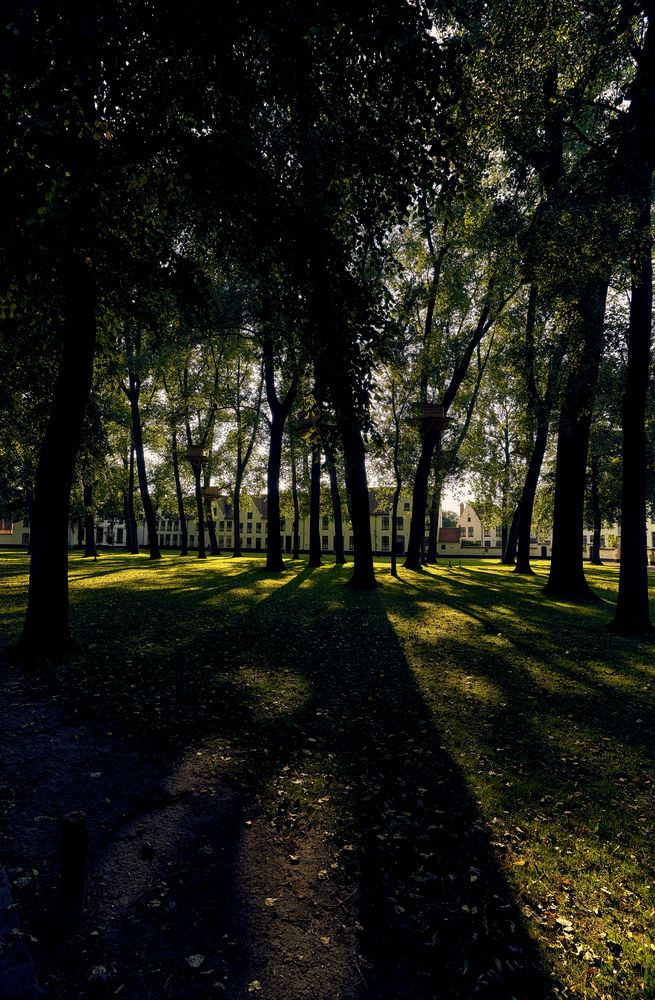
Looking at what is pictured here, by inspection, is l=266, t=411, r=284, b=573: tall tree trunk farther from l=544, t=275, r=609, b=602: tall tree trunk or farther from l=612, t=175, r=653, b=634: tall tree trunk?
l=612, t=175, r=653, b=634: tall tree trunk

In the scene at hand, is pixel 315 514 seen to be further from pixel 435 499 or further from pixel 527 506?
pixel 527 506

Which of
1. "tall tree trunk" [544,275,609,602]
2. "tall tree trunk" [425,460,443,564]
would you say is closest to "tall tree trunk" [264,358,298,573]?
"tall tree trunk" [425,460,443,564]

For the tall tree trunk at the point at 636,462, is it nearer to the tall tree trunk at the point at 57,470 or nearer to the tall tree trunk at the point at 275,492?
the tall tree trunk at the point at 57,470

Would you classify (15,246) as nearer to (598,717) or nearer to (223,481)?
(598,717)

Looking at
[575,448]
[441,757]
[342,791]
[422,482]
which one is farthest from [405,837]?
[422,482]

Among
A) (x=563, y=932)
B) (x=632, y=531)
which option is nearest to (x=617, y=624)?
(x=632, y=531)

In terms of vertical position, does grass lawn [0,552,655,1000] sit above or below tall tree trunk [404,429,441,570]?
below

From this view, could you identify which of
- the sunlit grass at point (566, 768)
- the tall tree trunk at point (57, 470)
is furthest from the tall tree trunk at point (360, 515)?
the tall tree trunk at point (57, 470)

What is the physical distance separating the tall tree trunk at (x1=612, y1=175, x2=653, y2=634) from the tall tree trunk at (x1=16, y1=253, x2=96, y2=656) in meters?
13.0

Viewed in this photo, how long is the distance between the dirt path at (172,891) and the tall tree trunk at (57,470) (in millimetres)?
4381

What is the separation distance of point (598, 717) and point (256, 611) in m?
10.2

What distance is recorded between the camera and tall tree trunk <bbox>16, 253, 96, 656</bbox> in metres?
9.48

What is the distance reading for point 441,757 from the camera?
5965mm

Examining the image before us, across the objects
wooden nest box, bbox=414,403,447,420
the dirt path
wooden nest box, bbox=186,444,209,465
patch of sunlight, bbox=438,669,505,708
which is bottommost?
patch of sunlight, bbox=438,669,505,708
